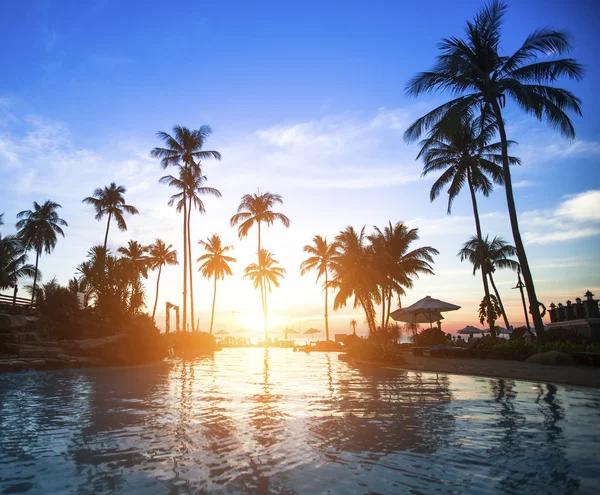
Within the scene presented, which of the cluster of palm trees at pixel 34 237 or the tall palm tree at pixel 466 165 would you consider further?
the cluster of palm trees at pixel 34 237

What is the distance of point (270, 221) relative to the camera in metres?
40.7

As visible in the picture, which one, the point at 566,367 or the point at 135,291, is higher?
the point at 135,291

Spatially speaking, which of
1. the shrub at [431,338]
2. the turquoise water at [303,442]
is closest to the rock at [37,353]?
the turquoise water at [303,442]

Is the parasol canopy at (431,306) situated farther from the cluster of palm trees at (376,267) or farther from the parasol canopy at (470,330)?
the parasol canopy at (470,330)

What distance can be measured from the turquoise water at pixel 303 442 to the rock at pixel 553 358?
5100mm

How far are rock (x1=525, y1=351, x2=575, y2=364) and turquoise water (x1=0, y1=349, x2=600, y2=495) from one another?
5.10m

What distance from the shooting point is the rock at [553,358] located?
1354cm

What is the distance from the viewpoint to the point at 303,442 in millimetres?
5090

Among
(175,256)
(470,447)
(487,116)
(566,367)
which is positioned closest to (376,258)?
(487,116)

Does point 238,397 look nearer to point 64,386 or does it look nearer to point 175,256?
point 64,386

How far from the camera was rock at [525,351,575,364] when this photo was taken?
1354cm

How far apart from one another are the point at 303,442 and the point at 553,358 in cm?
1269

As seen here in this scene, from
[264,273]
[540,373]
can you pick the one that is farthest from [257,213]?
[540,373]

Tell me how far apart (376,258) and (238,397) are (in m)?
22.3
